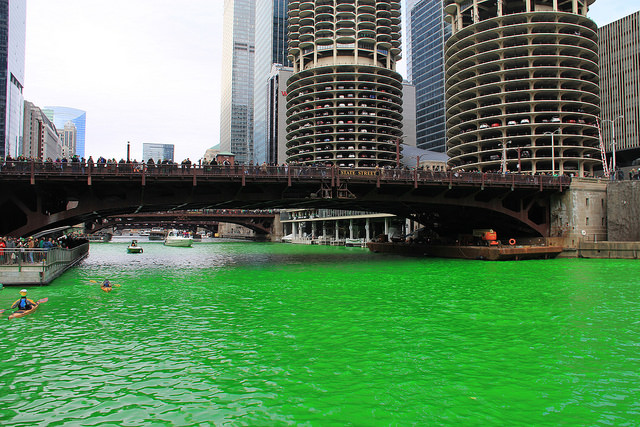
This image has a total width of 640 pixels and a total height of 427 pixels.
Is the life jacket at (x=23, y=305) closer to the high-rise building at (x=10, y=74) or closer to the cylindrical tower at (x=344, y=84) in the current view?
Result: the cylindrical tower at (x=344, y=84)

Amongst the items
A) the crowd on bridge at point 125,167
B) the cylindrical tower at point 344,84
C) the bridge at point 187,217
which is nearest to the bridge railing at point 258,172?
the crowd on bridge at point 125,167

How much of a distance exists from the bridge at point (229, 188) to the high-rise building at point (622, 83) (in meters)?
96.5

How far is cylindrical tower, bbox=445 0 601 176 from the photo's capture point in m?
117

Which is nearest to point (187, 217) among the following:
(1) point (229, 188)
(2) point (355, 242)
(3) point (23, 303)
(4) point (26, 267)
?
(2) point (355, 242)

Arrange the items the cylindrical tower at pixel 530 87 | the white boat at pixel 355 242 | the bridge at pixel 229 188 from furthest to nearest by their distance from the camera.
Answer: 1. the white boat at pixel 355 242
2. the cylindrical tower at pixel 530 87
3. the bridge at pixel 229 188

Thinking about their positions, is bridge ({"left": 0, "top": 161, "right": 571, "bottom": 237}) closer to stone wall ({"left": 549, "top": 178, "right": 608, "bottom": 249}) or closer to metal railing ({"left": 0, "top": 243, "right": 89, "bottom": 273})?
stone wall ({"left": 549, "top": 178, "right": 608, "bottom": 249})

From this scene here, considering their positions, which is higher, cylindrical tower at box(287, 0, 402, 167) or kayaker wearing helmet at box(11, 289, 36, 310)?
cylindrical tower at box(287, 0, 402, 167)

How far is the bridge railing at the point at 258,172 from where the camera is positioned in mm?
44000

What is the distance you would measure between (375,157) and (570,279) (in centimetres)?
12749

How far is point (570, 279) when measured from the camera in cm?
4272

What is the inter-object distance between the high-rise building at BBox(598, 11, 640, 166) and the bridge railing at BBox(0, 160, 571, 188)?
10385cm

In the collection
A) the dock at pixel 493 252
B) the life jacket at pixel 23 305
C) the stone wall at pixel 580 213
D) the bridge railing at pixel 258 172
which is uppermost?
the bridge railing at pixel 258 172

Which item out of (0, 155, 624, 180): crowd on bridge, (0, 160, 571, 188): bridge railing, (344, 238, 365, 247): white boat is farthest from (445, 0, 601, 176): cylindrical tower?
(0, 155, 624, 180): crowd on bridge

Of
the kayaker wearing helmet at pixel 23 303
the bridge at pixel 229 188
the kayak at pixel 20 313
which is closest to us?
the kayak at pixel 20 313
